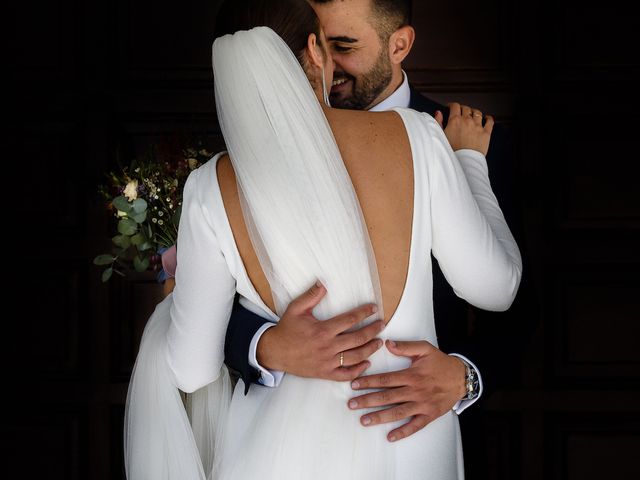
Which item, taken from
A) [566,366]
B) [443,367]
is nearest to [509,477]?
[566,366]

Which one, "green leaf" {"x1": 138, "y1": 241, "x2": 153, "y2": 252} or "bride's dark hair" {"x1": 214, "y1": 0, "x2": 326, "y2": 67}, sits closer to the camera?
"bride's dark hair" {"x1": 214, "y1": 0, "x2": 326, "y2": 67}

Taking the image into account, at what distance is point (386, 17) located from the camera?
87.6 inches

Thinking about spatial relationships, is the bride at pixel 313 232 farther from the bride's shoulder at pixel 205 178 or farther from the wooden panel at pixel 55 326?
the wooden panel at pixel 55 326

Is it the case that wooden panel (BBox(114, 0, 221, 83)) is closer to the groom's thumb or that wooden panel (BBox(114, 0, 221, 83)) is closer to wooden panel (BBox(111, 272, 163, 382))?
wooden panel (BBox(111, 272, 163, 382))

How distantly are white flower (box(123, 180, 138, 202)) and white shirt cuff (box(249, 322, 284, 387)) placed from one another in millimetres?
691

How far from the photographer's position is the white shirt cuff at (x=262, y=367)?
1.53 m

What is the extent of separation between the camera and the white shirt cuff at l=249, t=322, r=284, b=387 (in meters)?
1.53

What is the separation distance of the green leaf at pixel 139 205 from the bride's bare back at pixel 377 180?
2.04 ft

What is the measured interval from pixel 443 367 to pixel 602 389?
1782 mm

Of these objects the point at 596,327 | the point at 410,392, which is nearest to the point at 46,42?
the point at 410,392

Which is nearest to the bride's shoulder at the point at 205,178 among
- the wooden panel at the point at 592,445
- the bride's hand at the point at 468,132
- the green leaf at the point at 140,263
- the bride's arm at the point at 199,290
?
the bride's arm at the point at 199,290

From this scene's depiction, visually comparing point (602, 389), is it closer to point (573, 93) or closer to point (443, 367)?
point (573, 93)

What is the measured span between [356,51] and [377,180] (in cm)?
90

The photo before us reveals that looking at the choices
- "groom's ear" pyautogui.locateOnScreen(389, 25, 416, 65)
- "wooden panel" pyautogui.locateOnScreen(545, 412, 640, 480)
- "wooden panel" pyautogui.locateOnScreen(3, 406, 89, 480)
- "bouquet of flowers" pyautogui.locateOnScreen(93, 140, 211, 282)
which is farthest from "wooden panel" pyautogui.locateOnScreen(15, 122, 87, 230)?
"wooden panel" pyautogui.locateOnScreen(545, 412, 640, 480)
